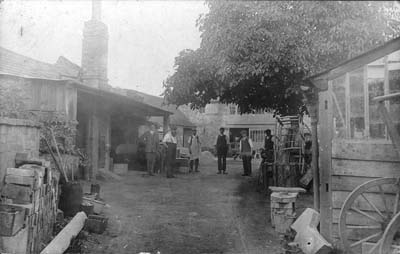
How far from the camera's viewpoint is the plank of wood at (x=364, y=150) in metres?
4.43

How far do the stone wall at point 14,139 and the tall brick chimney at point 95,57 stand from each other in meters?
9.98

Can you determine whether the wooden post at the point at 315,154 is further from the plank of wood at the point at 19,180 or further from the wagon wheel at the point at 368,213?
the plank of wood at the point at 19,180

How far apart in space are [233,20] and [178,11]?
1844mm

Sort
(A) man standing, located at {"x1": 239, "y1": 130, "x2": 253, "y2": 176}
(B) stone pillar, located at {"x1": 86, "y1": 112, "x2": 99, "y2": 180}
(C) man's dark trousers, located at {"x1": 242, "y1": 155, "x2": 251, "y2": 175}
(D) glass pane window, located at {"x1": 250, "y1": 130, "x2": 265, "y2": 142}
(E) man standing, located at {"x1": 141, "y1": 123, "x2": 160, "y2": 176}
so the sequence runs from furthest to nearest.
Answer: (D) glass pane window, located at {"x1": 250, "y1": 130, "x2": 265, "y2": 142}
(C) man's dark trousers, located at {"x1": 242, "y1": 155, "x2": 251, "y2": 175}
(A) man standing, located at {"x1": 239, "y1": 130, "x2": 253, "y2": 176}
(E) man standing, located at {"x1": 141, "y1": 123, "x2": 160, "y2": 176}
(B) stone pillar, located at {"x1": 86, "y1": 112, "x2": 99, "y2": 180}

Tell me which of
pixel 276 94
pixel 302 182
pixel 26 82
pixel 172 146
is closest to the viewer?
pixel 26 82

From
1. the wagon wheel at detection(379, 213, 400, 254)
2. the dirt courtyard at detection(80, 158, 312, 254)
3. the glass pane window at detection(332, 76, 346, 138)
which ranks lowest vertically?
the dirt courtyard at detection(80, 158, 312, 254)

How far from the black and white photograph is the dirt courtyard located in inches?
1.3

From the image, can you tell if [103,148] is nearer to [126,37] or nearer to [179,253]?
[126,37]

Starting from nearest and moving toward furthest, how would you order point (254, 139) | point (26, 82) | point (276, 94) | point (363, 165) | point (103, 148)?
point (363, 165) < point (26, 82) < point (276, 94) < point (103, 148) < point (254, 139)

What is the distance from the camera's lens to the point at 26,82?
8070 millimetres

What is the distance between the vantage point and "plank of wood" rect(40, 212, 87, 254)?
4.21m

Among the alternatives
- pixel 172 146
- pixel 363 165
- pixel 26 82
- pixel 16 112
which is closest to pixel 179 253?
pixel 363 165

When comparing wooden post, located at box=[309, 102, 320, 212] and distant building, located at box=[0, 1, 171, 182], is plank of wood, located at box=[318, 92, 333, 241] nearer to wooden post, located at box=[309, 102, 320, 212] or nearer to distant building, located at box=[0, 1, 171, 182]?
wooden post, located at box=[309, 102, 320, 212]

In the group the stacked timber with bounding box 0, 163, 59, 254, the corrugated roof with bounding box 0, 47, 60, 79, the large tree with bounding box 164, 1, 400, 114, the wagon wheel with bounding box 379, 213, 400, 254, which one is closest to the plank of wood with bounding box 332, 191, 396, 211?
the wagon wheel with bounding box 379, 213, 400, 254
